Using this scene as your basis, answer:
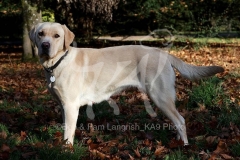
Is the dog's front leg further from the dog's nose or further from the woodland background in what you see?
the dog's nose

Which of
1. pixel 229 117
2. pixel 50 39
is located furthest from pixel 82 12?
pixel 229 117

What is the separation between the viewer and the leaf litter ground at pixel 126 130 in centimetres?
362

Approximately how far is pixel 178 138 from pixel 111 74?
107 centimetres

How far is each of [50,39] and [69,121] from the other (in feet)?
2.97

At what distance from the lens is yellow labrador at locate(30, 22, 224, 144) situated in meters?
4.04

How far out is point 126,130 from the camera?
4.50 m

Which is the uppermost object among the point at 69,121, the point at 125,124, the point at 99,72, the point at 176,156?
the point at 99,72

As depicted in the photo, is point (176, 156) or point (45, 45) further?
point (45, 45)

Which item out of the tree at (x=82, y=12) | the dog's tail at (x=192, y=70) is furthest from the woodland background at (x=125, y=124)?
the tree at (x=82, y=12)

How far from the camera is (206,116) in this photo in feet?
15.5

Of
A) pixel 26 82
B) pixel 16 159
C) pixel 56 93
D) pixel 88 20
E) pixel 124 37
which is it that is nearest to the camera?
pixel 16 159

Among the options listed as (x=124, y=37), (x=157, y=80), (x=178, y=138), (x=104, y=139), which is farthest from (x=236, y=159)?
(x=124, y=37)

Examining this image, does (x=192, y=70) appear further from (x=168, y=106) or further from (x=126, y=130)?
(x=126, y=130)

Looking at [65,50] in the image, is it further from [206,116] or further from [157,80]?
[206,116]
